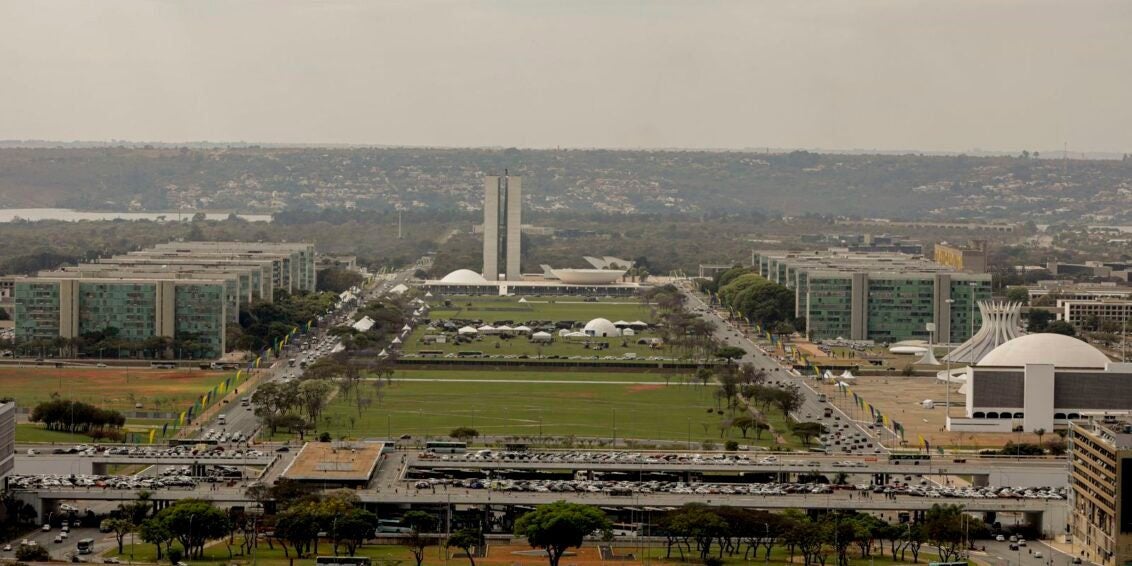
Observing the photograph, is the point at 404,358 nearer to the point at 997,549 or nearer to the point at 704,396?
the point at 704,396

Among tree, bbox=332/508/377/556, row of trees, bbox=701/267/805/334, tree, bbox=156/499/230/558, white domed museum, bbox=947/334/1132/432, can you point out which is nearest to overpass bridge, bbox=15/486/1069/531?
tree, bbox=332/508/377/556

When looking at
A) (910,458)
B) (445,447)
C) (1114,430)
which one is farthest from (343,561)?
(910,458)

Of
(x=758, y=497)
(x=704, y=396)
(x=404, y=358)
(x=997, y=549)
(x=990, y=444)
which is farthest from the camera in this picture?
(x=404, y=358)

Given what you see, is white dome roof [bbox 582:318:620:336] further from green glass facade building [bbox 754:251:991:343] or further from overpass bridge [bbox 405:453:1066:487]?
overpass bridge [bbox 405:453:1066:487]

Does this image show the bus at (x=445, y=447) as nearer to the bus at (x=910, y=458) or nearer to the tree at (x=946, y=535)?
the bus at (x=910, y=458)

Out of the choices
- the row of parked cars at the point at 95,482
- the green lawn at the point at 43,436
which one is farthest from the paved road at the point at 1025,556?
the green lawn at the point at 43,436

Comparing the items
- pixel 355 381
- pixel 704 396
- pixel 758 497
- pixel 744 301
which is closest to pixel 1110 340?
pixel 744 301
